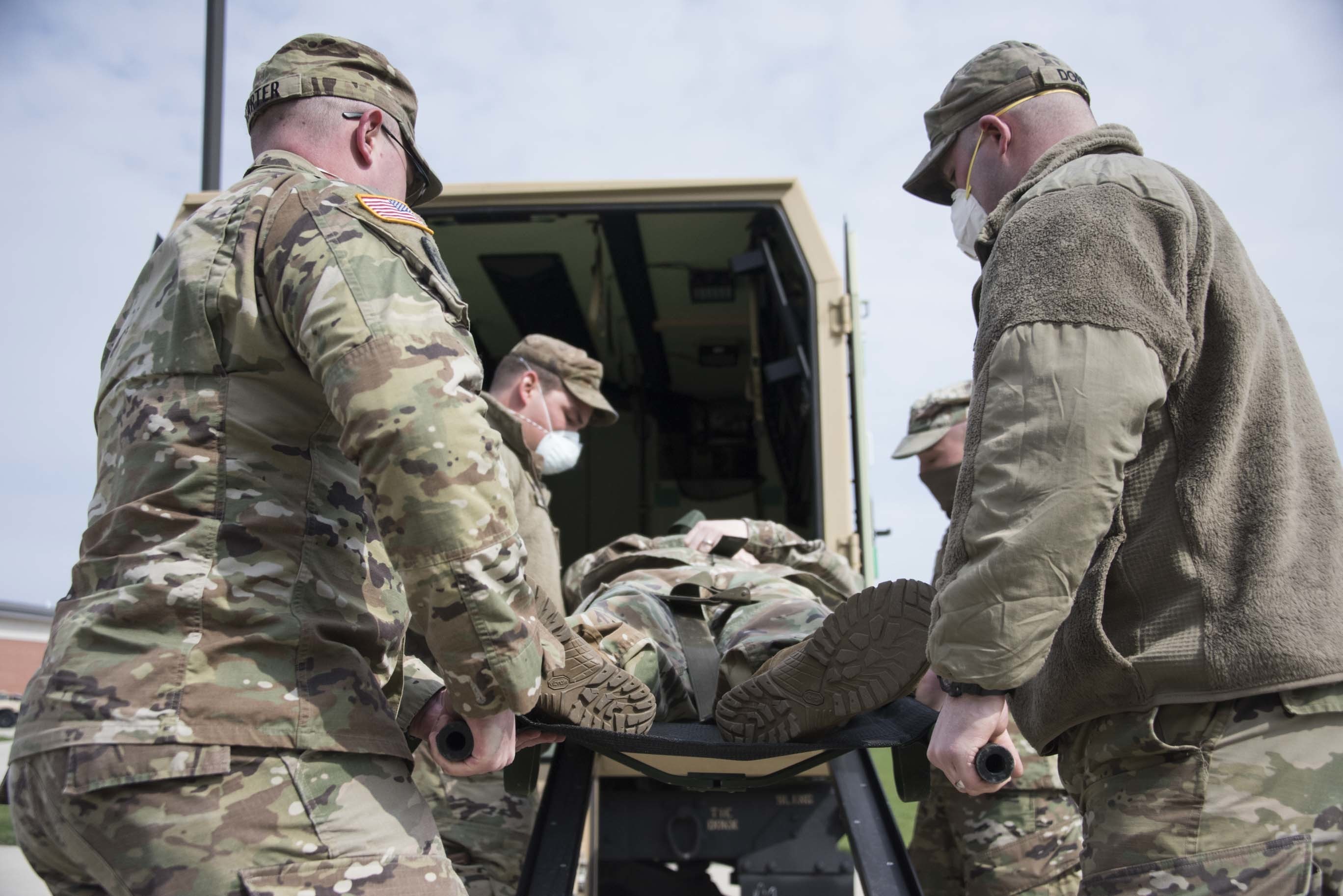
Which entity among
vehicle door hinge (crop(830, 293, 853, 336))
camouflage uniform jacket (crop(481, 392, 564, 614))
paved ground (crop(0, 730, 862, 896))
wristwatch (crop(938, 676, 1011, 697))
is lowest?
paved ground (crop(0, 730, 862, 896))

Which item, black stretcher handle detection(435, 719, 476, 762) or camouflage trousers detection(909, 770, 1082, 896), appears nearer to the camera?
black stretcher handle detection(435, 719, 476, 762)

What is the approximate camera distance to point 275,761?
1287mm

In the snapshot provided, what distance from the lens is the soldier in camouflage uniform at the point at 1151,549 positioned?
4.37 feet

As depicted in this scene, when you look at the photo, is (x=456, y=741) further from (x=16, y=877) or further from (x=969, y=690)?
(x=16, y=877)

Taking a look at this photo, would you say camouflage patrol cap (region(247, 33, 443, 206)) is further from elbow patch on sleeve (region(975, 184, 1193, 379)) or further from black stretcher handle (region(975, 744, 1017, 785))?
black stretcher handle (region(975, 744, 1017, 785))

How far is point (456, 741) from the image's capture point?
149 cm

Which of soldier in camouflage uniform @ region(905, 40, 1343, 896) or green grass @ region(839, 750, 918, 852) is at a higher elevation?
soldier in camouflage uniform @ region(905, 40, 1343, 896)

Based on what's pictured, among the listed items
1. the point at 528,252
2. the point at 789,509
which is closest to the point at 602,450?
the point at 789,509

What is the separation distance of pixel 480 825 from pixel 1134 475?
1.98 meters

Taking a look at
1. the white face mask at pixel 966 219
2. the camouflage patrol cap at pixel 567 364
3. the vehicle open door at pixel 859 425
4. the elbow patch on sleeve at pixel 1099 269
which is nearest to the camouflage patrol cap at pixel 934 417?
the vehicle open door at pixel 859 425

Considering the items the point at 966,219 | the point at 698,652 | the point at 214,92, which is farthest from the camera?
the point at 214,92

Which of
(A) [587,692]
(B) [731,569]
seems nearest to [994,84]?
(A) [587,692]

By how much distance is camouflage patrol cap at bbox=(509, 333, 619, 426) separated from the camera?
11.5 ft

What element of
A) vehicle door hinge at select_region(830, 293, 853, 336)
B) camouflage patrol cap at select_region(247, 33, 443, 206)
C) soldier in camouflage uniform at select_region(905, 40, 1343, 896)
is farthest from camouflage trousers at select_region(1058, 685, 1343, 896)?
vehicle door hinge at select_region(830, 293, 853, 336)
